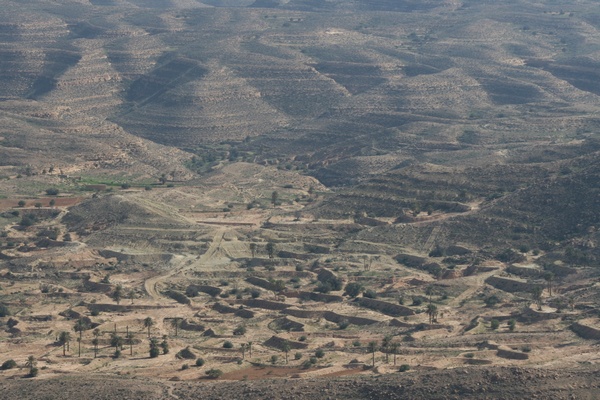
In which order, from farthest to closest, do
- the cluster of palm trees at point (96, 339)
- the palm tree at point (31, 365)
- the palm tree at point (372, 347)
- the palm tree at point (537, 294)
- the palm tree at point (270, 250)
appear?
the palm tree at point (270, 250) → the palm tree at point (537, 294) → the cluster of palm trees at point (96, 339) → the palm tree at point (372, 347) → the palm tree at point (31, 365)

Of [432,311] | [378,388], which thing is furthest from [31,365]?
[432,311]

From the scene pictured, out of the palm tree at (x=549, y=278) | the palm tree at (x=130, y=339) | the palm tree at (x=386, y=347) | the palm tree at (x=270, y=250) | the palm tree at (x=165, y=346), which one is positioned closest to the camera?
the palm tree at (x=386, y=347)

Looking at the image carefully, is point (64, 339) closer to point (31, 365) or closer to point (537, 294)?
point (31, 365)

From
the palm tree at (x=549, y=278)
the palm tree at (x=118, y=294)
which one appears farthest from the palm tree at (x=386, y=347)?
the palm tree at (x=118, y=294)

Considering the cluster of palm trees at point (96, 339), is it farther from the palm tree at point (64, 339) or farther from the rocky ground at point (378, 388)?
the rocky ground at point (378, 388)

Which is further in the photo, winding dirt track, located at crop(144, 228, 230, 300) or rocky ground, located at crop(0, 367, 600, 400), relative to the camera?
winding dirt track, located at crop(144, 228, 230, 300)

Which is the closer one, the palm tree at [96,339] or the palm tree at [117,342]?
the palm tree at [96,339]

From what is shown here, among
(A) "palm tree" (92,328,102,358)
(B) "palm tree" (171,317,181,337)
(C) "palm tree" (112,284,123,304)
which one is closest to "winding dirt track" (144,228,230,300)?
(C) "palm tree" (112,284,123,304)

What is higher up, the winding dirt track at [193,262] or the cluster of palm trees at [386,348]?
the cluster of palm trees at [386,348]

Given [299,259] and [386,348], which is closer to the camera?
[386,348]

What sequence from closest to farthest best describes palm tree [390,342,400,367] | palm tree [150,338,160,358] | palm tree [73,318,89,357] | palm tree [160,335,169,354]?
palm tree [390,342,400,367]
palm tree [150,338,160,358]
palm tree [160,335,169,354]
palm tree [73,318,89,357]

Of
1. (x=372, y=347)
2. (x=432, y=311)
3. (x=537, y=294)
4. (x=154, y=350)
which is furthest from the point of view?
(x=537, y=294)

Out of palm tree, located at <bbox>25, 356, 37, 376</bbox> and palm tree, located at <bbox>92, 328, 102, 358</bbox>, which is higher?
palm tree, located at <bbox>25, 356, 37, 376</bbox>

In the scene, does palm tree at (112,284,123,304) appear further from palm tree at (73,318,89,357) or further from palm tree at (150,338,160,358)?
→ palm tree at (150,338,160,358)
